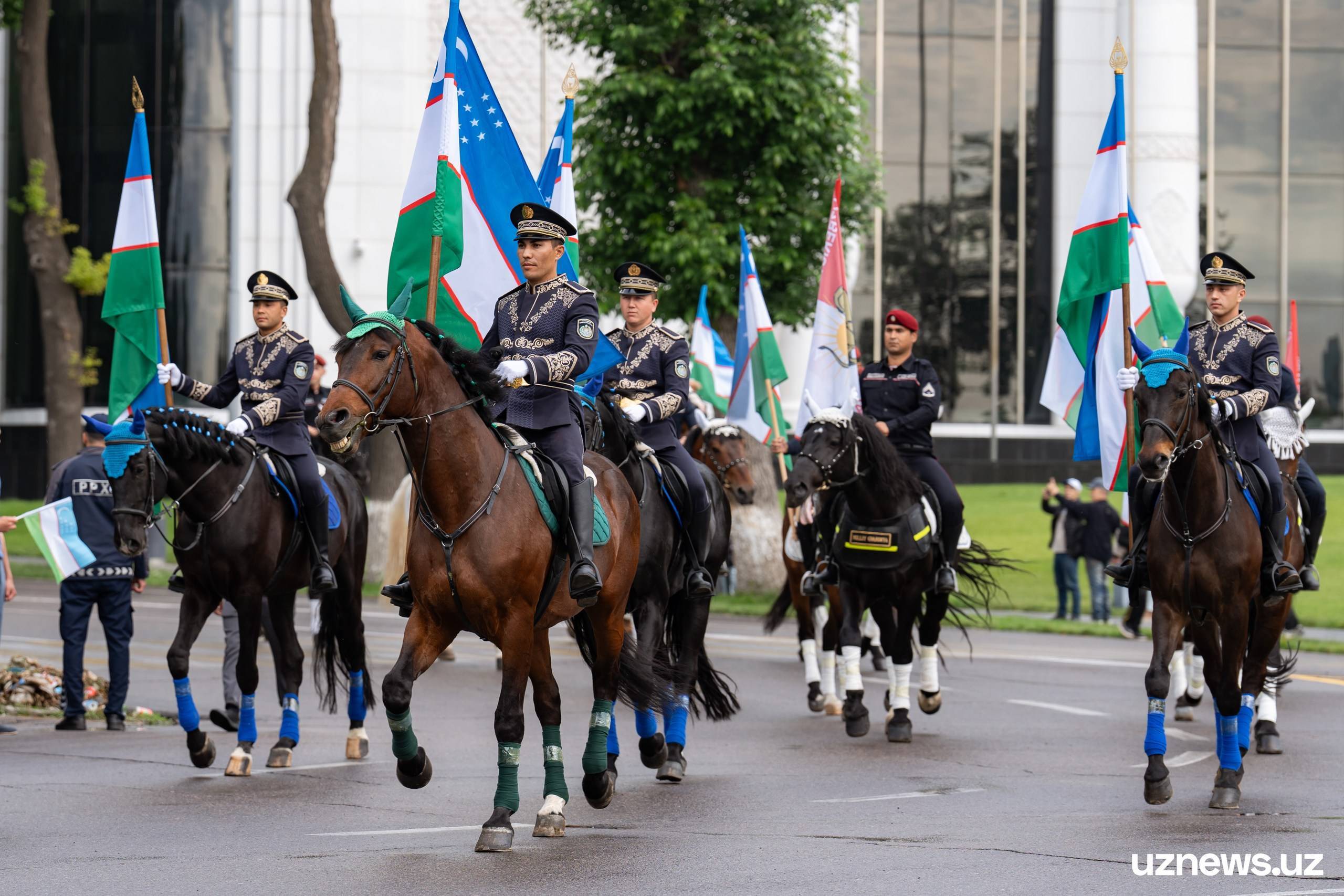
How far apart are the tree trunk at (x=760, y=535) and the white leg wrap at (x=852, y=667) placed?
12.7 metres

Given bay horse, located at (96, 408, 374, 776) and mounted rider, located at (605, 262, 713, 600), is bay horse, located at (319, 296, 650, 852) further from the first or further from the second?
bay horse, located at (96, 408, 374, 776)

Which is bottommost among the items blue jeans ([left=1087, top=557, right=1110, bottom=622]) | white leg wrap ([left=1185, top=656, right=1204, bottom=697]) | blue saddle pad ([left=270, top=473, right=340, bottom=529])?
blue jeans ([left=1087, top=557, right=1110, bottom=622])

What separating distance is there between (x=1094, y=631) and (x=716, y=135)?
8688 mm

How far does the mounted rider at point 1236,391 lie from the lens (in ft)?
34.0

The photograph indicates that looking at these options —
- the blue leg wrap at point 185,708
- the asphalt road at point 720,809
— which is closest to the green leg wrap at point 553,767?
the asphalt road at point 720,809

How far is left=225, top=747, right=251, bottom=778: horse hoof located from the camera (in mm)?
10641

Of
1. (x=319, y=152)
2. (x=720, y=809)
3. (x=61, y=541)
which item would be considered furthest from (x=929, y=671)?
(x=319, y=152)

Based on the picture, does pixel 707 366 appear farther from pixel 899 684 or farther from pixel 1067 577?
pixel 899 684

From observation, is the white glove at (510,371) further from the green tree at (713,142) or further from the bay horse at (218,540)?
the green tree at (713,142)

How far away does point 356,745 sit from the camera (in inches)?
454

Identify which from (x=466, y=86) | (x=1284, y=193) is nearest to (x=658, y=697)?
(x=466, y=86)

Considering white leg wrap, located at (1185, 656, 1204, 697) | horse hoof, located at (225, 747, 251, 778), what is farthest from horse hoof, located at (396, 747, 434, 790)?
white leg wrap, located at (1185, 656, 1204, 697)

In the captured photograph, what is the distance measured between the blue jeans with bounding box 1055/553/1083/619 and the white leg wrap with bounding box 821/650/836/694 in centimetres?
1089

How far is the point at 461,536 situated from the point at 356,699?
4215 mm
